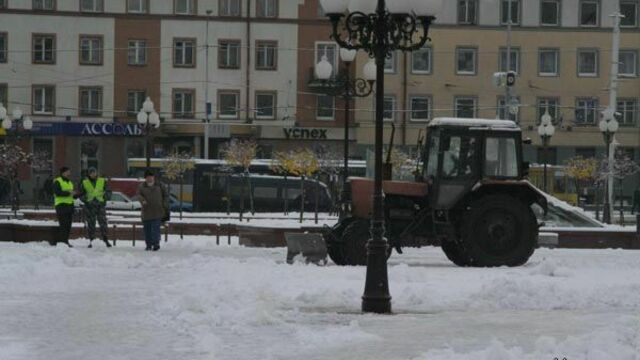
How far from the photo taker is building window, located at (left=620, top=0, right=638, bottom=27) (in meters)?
65.9

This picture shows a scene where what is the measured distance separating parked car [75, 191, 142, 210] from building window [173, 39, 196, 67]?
13932 millimetres

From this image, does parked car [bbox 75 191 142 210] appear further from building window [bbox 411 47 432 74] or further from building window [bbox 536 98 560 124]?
building window [bbox 536 98 560 124]

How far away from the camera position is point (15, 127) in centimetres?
5678

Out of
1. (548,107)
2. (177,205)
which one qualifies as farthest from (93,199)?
(548,107)

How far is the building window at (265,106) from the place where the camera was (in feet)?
209

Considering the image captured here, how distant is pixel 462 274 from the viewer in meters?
17.8

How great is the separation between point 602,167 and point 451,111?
13.1 metres

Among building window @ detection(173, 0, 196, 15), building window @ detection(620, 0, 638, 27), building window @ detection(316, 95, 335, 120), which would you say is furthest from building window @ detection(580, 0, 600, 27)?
building window @ detection(173, 0, 196, 15)

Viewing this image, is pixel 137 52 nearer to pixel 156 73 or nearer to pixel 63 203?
pixel 156 73

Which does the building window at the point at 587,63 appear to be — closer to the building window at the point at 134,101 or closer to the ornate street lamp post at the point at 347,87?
the building window at the point at 134,101

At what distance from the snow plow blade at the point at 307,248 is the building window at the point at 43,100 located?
4567 centimetres

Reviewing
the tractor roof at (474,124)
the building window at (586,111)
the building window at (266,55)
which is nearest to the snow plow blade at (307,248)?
the tractor roof at (474,124)

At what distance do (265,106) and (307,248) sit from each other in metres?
44.8

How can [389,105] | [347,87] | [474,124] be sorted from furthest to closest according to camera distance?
[389,105] → [347,87] → [474,124]
